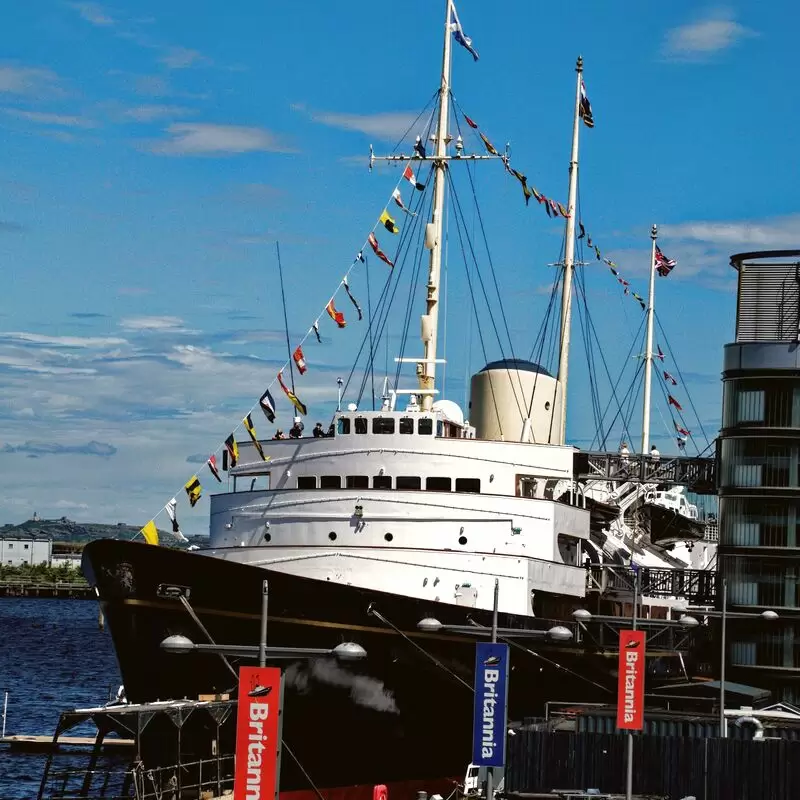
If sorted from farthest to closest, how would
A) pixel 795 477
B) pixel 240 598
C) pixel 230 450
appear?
pixel 795 477 → pixel 230 450 → pixel 240 598

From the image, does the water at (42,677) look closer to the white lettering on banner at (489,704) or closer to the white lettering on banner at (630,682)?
the white lettering on banner at (489,704)

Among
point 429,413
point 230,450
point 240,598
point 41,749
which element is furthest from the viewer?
point 41,749

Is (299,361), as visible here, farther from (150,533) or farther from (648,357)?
(648,357)

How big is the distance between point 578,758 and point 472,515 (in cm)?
897

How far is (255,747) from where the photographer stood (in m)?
21.8

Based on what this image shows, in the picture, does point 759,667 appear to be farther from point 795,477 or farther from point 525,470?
point 525,470

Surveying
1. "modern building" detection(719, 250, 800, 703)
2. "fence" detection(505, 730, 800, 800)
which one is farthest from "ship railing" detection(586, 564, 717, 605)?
"fence" detection(505, 730, 800, 800)

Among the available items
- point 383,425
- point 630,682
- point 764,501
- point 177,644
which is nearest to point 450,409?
point 383,425

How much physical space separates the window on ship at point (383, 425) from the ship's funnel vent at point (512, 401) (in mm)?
8433

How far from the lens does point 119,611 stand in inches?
1394

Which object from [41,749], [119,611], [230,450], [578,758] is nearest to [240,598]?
[119,611]

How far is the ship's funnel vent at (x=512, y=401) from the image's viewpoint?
5006 centimetres

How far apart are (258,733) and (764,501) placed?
2649cm

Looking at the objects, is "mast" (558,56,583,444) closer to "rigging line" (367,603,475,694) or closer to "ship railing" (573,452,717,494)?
"ship railing" (573,452,717,494)
